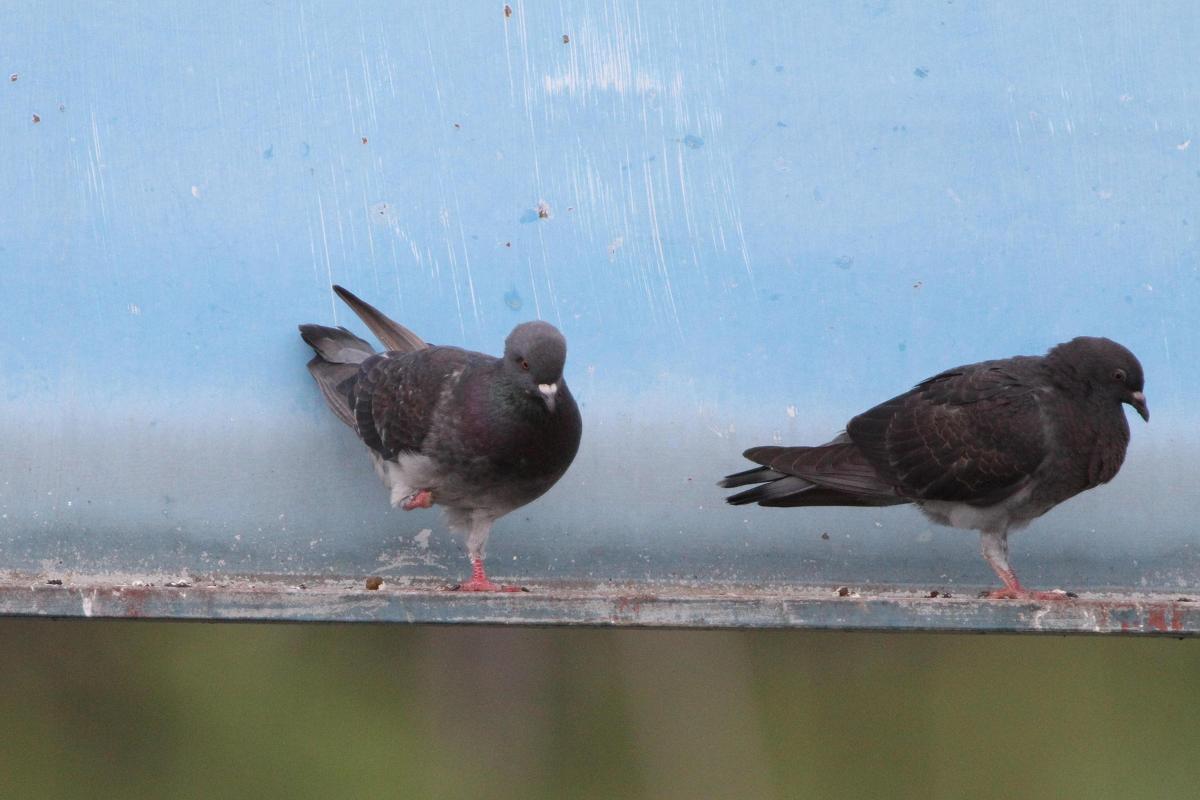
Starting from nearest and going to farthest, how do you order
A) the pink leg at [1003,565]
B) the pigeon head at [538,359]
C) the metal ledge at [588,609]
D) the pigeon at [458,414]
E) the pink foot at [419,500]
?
1. the metal ledge at [588,609]
2. the pigeon head at [538,359]
3. the pigeon at [458,414]
4. the pink foot at [419,500]
5. the pink leg at [1003,565]

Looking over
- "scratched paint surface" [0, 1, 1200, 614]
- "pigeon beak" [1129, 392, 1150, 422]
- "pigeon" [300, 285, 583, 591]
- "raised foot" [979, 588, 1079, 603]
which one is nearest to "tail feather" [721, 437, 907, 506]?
"scratched paint surface" [0, 1, 1200, 614]

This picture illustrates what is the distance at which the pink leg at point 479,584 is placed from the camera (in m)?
4.26

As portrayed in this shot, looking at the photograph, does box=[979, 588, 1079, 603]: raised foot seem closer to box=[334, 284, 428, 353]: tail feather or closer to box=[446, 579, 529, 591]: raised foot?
box=[446, 579, 529, 591]: raised foot

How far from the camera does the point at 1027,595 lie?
4.33 meters

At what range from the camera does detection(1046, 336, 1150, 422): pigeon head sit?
4383mm

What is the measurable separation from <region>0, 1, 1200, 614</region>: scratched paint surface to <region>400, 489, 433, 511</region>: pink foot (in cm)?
36

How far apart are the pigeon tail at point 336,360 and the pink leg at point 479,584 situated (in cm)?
59

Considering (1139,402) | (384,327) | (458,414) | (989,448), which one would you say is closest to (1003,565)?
(989,448)

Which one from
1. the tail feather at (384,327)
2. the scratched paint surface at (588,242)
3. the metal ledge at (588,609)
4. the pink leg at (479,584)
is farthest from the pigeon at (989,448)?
the tail feather at (384,327)

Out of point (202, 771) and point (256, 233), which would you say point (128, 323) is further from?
point (202, 771)

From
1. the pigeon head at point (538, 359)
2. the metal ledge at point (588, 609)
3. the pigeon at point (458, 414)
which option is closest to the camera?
the metal ledge at point (588, 609)

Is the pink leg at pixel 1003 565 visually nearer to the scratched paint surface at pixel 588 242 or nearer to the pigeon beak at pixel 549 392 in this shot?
the scratched paint surface at pixel 588 242

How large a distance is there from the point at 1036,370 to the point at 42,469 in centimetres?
313

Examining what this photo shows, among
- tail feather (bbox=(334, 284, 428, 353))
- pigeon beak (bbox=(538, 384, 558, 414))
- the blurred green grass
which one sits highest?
tail feather (bbox=(334, 284, 428, 353))
